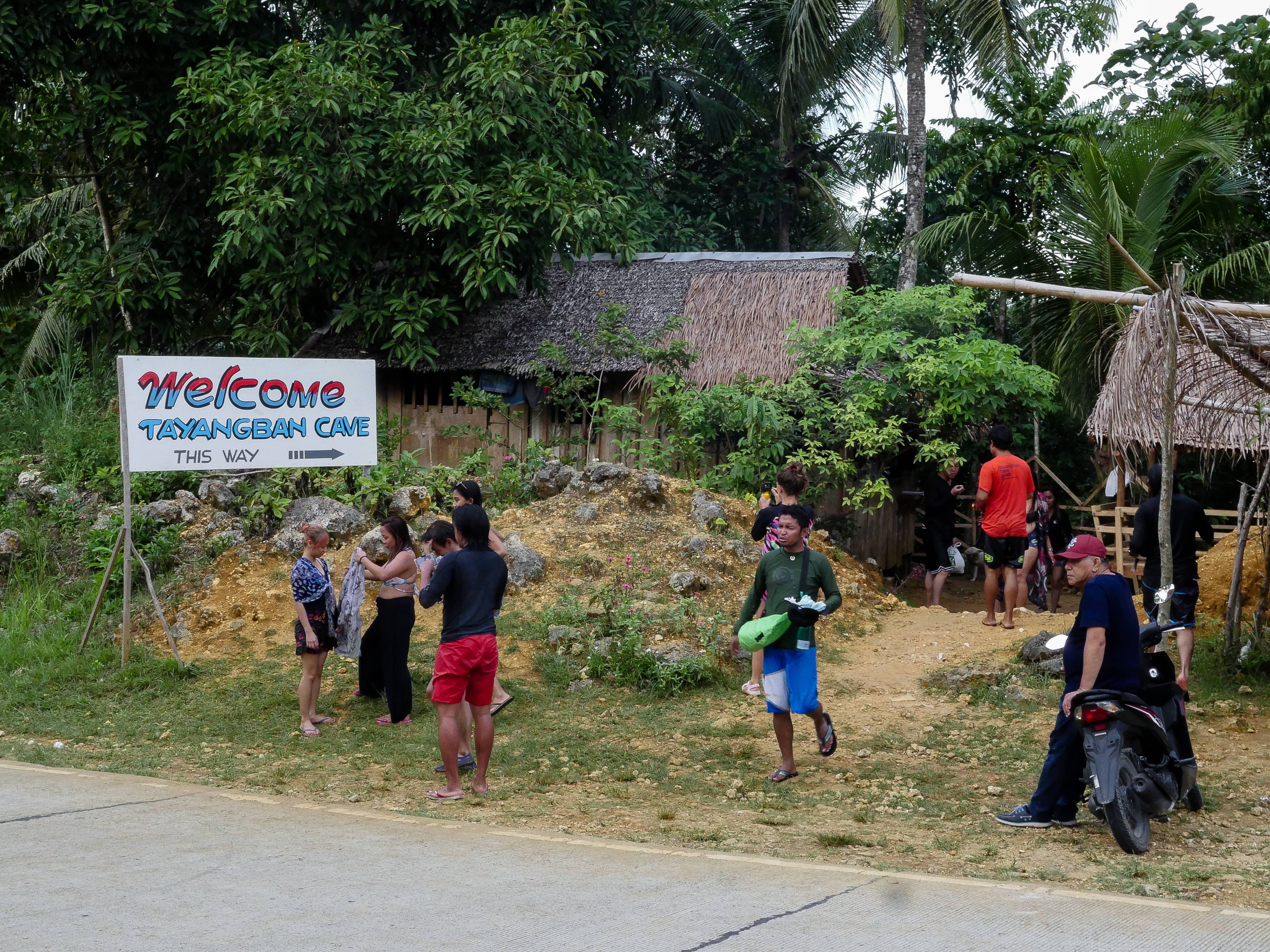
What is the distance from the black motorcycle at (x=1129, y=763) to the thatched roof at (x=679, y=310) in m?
8.26

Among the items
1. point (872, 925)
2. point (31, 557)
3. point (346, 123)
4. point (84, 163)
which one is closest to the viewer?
point (872, 925)

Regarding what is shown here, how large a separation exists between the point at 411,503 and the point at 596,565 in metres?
2.11

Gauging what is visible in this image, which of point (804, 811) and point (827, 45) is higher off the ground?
point (827, 45)

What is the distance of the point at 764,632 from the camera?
673 centimetres

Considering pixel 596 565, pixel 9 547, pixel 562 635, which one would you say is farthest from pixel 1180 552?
pixel 9 547

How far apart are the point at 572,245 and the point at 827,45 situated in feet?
20.7

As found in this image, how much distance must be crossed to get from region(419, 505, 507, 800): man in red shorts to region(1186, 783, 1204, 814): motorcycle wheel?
12.4ft

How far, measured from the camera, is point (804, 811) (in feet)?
21.5

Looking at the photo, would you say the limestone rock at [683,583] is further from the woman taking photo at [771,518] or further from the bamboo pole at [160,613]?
the bamboo pole at [160,613]

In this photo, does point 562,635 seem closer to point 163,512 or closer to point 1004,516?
point 1004,516

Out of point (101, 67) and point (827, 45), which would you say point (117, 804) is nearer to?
point (101, 67)

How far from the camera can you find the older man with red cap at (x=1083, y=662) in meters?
5.82

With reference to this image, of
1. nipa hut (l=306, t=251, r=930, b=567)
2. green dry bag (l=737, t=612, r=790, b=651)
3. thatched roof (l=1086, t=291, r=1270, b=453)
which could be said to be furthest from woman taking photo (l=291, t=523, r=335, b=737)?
nipa hut (l=306, t=251, r=930, b=567)

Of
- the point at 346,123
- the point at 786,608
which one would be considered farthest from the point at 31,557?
the point at 786,608
